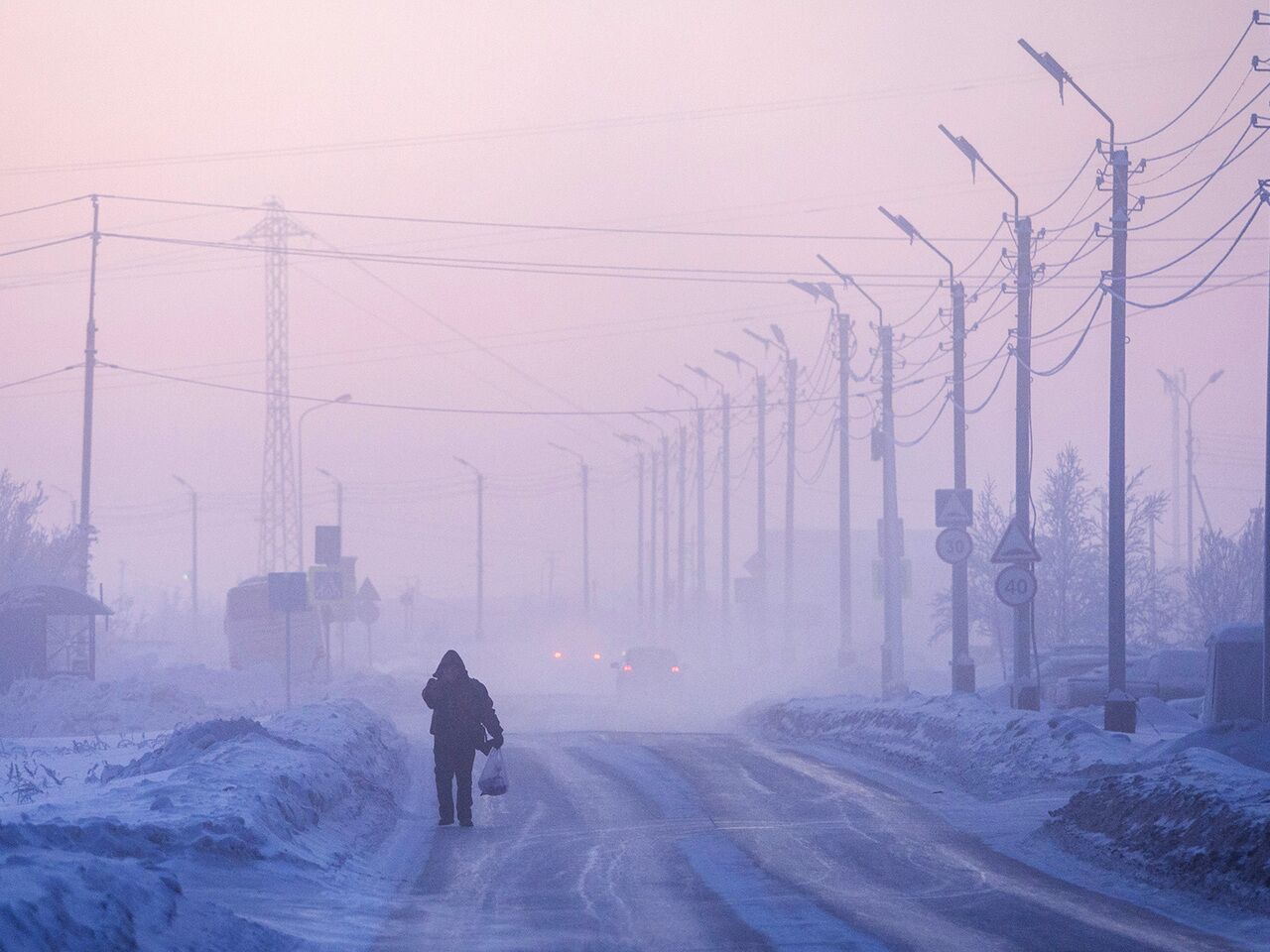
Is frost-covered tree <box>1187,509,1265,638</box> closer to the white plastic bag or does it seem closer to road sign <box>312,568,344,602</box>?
road sign <box>312,568,344,602</box>

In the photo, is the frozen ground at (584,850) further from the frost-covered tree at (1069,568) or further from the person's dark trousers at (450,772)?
the frost-covered tree at (1069,568)

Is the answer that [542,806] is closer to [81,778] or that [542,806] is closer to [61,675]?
[81,778]

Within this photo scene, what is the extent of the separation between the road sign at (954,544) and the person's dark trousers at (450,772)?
45.1 feet

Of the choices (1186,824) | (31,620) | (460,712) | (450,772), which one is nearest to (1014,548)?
(460,712)

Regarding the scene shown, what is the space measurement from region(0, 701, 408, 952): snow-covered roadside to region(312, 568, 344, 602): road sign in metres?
13.5

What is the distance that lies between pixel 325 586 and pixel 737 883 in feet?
80.4

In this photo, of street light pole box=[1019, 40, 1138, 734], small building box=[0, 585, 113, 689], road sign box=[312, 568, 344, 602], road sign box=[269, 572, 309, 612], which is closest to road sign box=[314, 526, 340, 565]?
road sign box=[312, 568, 344, 602]

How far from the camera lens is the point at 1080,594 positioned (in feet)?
187

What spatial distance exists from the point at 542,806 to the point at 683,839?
340 cm

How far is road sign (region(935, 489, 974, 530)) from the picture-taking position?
92.3ft

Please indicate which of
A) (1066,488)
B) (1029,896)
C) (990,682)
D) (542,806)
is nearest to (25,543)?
(990,682)

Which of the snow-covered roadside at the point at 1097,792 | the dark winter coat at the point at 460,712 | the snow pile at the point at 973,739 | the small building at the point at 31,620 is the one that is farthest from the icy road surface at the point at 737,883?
the small building at the point at 31,620

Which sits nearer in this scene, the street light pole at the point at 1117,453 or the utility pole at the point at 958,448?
the street light pole at the point at 1117,453

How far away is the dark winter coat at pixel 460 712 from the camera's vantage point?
→ 16.0 meters
